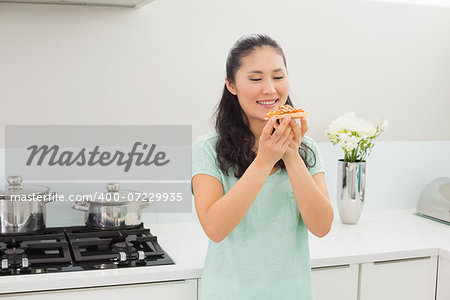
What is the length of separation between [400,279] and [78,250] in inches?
41.1

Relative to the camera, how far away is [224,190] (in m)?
1.51

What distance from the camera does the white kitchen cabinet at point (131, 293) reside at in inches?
61.1

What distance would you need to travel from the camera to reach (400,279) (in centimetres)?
193

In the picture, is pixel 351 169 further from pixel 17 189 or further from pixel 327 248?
pixel 17 189

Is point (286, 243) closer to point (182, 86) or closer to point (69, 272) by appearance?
point (69, 272)

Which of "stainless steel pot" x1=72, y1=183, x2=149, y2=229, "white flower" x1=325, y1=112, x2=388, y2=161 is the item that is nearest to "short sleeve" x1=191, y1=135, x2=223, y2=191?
"stainless steel pot" x1=72, y1=183, x2=149, y2=229

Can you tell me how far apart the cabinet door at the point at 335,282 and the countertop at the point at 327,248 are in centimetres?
3

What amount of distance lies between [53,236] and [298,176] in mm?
878

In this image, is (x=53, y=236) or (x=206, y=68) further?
(x=206, y=68)

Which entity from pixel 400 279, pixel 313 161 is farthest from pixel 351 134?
pixel 313 161

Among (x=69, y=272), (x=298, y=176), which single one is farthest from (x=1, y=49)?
(x=298, y=176)

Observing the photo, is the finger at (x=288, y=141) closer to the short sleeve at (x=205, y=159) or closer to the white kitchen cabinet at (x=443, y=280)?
the short sleeve at (x=205, y=159)

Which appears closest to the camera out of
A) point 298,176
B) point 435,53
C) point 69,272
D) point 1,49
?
point 298,176

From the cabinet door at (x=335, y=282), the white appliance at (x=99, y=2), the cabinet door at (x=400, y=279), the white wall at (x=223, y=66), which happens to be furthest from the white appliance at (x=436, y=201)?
the white appliance at (x=99, y=2)
